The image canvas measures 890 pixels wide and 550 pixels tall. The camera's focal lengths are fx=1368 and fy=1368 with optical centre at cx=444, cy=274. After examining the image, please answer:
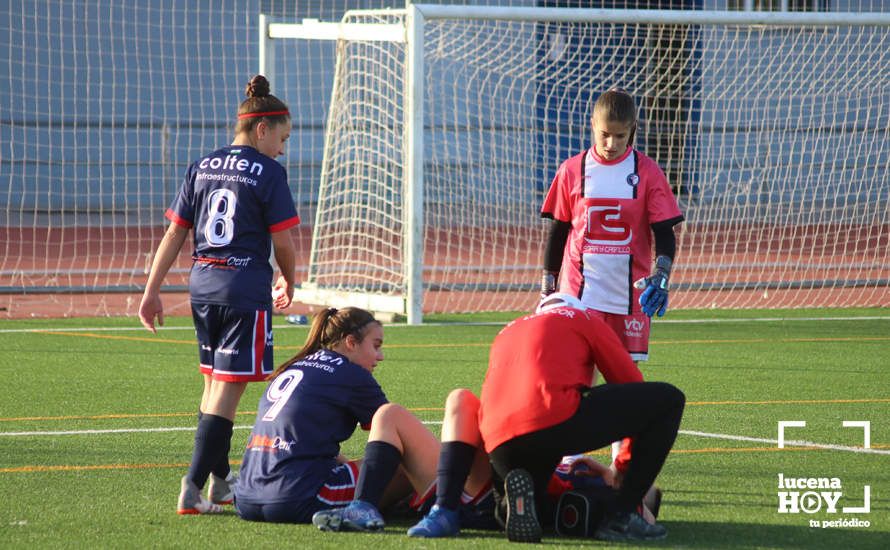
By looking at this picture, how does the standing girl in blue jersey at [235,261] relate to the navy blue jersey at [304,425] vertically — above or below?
above

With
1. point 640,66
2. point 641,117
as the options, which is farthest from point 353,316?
point 641,117

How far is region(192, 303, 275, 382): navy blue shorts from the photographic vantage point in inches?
214

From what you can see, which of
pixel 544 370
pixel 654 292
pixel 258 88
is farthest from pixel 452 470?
pixel 258 88

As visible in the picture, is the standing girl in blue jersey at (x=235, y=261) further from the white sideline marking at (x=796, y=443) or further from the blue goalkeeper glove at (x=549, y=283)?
the white sideline marking at (x=796, y=443)

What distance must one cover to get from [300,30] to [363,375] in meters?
9.63

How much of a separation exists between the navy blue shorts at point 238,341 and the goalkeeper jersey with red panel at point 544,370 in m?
1.05

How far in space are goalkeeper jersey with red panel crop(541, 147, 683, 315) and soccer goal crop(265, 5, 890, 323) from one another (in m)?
6.44

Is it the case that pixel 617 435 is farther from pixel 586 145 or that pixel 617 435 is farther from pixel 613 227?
pixel 586 145

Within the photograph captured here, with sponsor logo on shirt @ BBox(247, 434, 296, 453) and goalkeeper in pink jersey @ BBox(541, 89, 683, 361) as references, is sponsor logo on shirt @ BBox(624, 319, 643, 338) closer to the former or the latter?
goalkeeper in pink jersey @ BBox(541, 89, 683, 361)


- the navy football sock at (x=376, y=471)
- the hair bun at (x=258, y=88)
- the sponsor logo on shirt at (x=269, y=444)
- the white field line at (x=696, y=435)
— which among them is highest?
the hair bun at (x=258, y=88)

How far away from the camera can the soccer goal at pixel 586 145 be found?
1355 cm

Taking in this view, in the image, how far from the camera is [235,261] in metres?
5.47

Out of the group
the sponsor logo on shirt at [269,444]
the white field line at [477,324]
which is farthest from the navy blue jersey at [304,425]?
the white field line at [477,324]

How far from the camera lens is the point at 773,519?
5.19m
